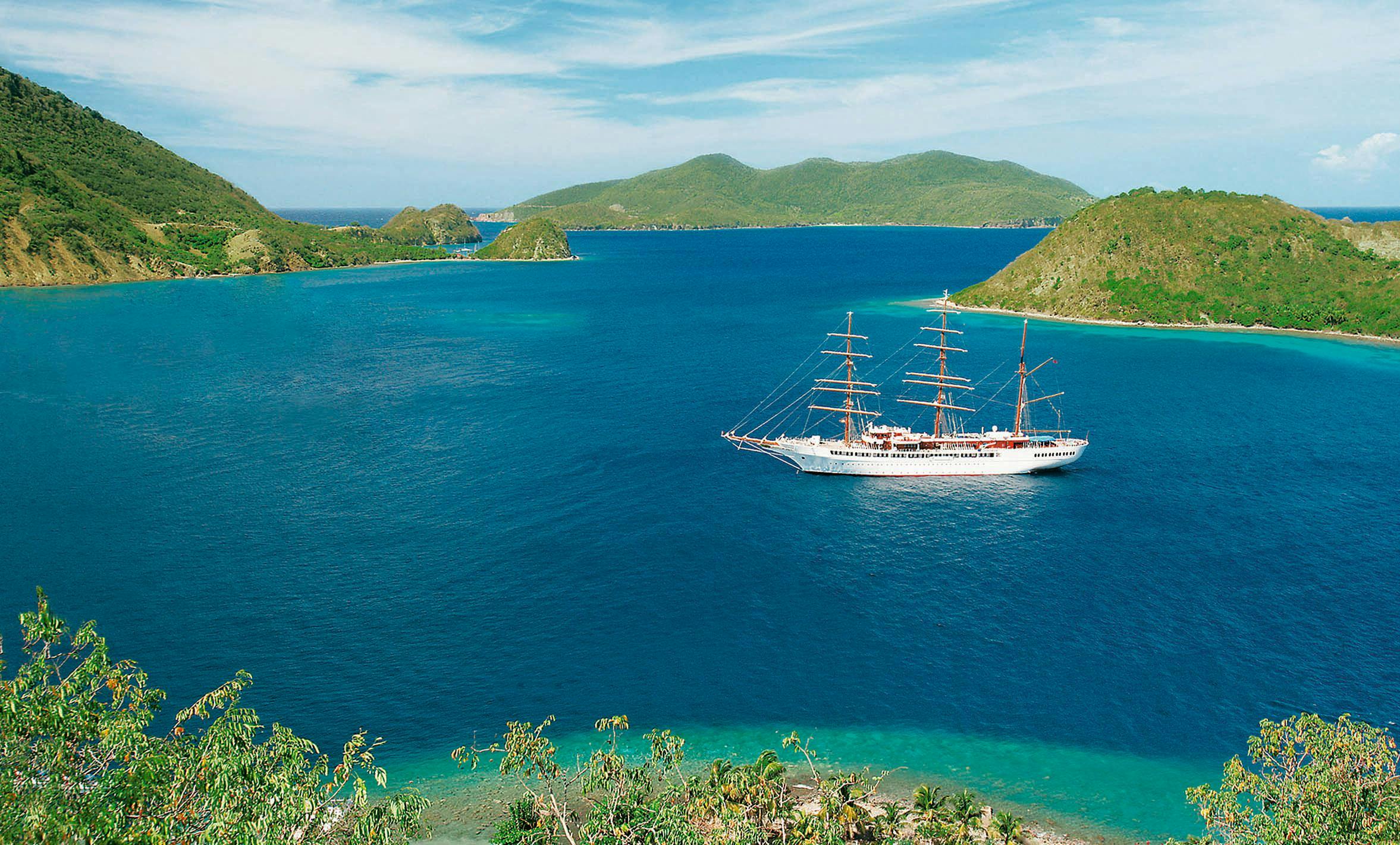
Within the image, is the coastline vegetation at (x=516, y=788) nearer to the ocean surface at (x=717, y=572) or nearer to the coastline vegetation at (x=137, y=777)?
the coastline vegetation at (x=137, y=777)

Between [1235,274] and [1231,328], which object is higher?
[1235,274]

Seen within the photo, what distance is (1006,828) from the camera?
36.6 m

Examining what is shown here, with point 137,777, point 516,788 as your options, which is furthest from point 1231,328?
point 137,777

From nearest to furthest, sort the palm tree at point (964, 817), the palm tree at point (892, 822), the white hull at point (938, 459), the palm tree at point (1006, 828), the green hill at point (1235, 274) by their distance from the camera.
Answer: the palm tree at point (964, 817) → the palm tree at point (1006, 828) → the palm tree at point (892, 822) → the white hull at point (938, 459) → the green hill at point (1235, 274)

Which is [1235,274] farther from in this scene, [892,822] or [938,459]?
[892,822]

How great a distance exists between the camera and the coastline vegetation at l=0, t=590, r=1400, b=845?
2459 cm

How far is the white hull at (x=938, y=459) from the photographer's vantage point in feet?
298

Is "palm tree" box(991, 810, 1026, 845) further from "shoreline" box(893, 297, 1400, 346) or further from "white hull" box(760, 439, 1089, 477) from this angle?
"shoreline" box(893, 297, 1400, 346)

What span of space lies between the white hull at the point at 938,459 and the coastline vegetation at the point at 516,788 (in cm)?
4858

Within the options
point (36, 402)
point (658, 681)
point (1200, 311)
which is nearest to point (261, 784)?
point (658, 681)

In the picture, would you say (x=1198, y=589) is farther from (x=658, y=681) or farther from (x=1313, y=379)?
(x=1313, y=379)

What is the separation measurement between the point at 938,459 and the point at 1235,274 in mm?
138079

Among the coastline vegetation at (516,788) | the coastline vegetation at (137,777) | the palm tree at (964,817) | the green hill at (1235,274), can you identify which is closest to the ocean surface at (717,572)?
the coastline vegetation at (516,788)

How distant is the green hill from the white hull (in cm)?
10823
